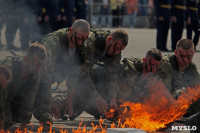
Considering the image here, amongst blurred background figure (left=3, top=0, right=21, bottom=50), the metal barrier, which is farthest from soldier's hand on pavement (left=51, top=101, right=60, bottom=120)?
the metal barrier

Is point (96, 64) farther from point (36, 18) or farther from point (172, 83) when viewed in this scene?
point (36, 18)

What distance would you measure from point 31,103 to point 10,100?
0.23 meters

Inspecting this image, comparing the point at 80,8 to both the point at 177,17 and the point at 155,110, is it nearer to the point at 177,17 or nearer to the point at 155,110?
the point at 177,17

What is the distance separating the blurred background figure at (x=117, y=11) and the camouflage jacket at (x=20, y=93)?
1839cm

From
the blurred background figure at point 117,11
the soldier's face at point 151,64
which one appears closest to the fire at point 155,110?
the soldier's face at point 151,64

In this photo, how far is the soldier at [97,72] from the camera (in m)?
7.79

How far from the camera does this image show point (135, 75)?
7.89 metres

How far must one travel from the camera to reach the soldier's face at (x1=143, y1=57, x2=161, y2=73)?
7586 mm

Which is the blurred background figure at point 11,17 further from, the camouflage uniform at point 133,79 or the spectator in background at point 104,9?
the spectator in background at point 104,9

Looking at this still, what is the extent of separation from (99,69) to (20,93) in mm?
1801

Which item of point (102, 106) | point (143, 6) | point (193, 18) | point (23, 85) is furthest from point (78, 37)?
point (143, 6)

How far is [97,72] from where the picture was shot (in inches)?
328

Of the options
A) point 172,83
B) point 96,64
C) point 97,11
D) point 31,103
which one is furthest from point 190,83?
point 97,11

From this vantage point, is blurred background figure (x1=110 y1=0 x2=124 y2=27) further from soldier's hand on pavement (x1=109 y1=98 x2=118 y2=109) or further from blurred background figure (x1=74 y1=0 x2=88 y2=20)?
soldier's hand on pavement (x1=109 y1=98 x2=118 y2=109)
